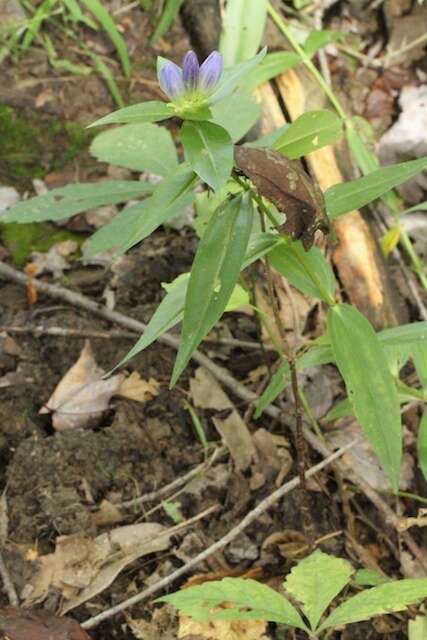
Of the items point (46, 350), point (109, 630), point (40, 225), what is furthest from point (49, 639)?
point (40, 225)

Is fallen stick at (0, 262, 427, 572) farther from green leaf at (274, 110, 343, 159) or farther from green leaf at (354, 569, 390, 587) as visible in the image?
green leaf at (274, 110, 343, 159)

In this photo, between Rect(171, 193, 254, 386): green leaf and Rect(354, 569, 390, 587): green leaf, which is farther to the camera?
Rect(354, 569, 390, 587): green leaf

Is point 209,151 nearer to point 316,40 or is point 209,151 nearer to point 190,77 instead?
point 190,77

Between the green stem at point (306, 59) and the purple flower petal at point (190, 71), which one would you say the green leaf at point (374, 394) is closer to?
the purple flower petal at point (190, 71)

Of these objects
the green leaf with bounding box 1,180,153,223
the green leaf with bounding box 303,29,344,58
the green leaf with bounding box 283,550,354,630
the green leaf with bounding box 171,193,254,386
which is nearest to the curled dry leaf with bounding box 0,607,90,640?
the green leaf with bounding box 283,550,354,630

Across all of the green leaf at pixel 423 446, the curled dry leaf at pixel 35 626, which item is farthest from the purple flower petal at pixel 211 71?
the curled dry leaf at pixel 35 626

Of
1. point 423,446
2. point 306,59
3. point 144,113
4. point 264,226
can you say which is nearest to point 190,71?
point 144,113
